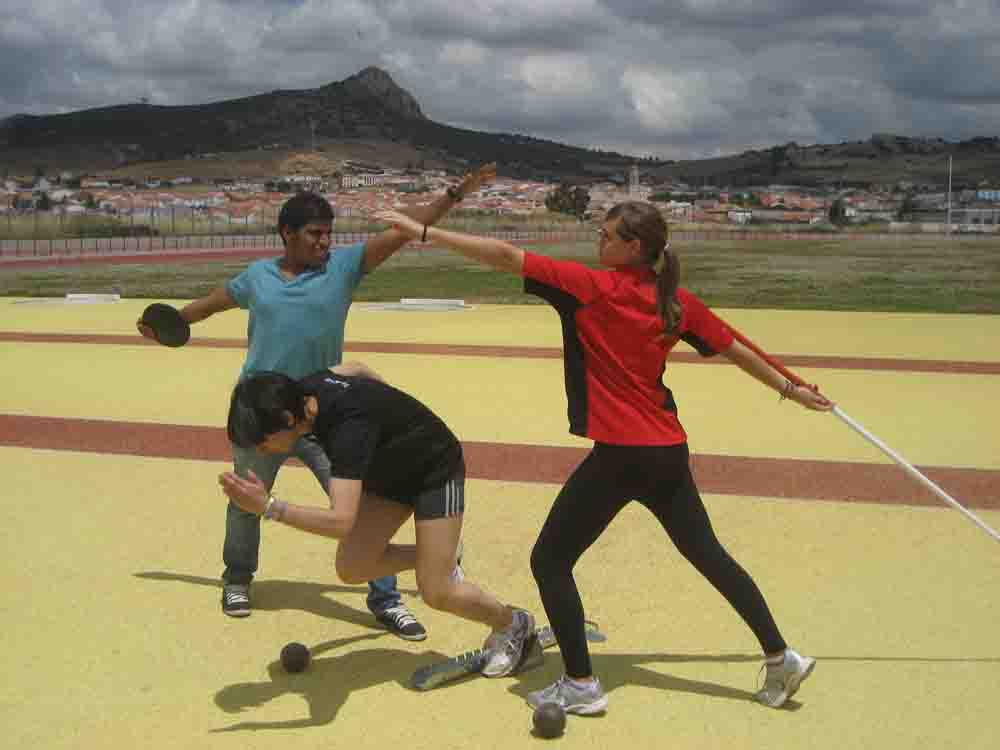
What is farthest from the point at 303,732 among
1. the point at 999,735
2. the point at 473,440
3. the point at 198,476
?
the point at 473,440

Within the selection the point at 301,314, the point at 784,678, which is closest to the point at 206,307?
the point at 301,314

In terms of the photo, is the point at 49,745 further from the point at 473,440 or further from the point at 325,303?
the point at 473,440

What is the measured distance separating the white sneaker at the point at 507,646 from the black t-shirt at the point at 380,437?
672 millimetres

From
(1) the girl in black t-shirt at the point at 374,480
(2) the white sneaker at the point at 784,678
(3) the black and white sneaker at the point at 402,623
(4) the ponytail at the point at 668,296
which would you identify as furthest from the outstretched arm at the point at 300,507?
(2) the white sneaker at the point at 784,678

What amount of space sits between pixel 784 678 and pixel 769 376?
3.46 ft

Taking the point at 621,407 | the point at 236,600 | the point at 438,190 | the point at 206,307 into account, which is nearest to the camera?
the point at 621,407

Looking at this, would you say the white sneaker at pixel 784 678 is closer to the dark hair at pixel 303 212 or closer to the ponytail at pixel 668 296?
the ponytail at pixel 668 296


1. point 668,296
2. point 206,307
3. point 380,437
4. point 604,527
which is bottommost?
point 604,527

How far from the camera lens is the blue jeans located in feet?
17.4

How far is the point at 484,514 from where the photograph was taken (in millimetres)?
6980

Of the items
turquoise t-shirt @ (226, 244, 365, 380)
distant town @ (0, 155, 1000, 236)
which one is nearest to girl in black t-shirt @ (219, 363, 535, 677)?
turquoise t-shirt @ (226, 244, 365, 380)

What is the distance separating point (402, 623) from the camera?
203 inches

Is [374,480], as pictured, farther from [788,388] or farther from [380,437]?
[788,388]

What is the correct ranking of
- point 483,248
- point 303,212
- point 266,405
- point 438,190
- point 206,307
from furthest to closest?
point 438,190
point 206,307
point 303,212
point 483,248
point 266,405
